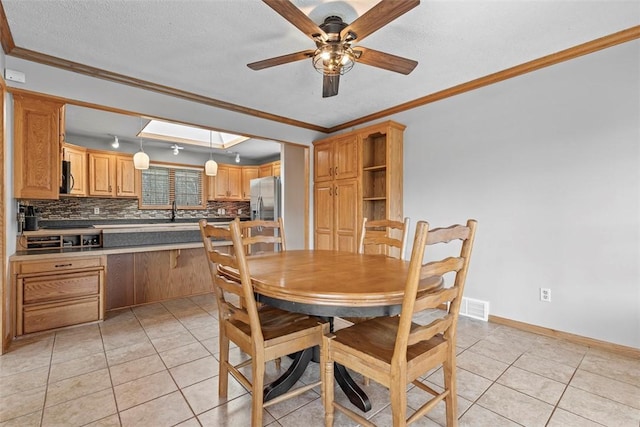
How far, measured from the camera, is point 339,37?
1.87 metres

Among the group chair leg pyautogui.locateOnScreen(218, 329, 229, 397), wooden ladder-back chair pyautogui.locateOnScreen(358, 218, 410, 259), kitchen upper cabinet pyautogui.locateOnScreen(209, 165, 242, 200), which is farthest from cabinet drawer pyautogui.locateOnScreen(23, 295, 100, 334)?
kitchen upper cabinet pyautogui.locateOnScreen(209, 165, 242, 200)

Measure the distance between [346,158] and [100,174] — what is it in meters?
4.35

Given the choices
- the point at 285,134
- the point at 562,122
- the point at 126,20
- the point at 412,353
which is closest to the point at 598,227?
the point at 562,122

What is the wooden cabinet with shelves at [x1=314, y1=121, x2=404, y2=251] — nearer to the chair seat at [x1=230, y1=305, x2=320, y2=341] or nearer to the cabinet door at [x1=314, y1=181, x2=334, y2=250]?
the cabinet door at [x1=314, y1=181, x2=334, y2=250]

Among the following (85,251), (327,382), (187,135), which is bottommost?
(327,382)

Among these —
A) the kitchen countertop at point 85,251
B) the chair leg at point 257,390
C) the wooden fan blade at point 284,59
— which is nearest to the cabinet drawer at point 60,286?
the kitchen countertop at point 85,251

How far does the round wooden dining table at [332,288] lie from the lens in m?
1.28

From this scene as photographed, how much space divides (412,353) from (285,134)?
356 cm

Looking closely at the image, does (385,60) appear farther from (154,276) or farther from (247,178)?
(247,178)

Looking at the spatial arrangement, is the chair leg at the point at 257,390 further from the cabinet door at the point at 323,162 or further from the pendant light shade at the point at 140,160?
the pendant light shade at the point at 140,160

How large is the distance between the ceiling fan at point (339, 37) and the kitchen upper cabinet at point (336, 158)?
1.72m

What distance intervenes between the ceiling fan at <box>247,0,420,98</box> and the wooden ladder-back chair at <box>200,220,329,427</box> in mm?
1187

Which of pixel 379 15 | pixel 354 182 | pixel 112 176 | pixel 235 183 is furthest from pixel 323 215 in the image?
pixel 112 176

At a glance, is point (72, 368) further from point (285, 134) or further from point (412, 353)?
point (285, 134)
